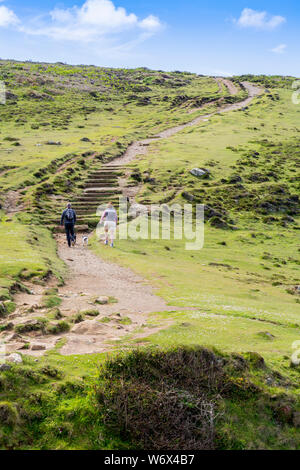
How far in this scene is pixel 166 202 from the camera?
53.1m

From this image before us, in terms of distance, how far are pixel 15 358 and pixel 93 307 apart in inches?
306

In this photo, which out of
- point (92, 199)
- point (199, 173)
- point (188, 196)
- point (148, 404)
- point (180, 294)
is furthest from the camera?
point (199, 173)

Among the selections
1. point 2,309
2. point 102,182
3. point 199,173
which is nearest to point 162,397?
point 2,309

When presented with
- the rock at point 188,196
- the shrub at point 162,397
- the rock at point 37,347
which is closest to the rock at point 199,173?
the rock at point 188,196

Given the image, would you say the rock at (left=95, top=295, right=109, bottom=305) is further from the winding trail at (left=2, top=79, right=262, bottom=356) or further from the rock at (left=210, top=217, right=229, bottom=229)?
the rock at (left=210, top=217, right=229, bottom=229)

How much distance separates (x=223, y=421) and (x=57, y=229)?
33.2 meters

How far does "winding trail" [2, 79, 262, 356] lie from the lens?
12359 mm

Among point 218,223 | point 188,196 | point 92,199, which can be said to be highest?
point 188,196

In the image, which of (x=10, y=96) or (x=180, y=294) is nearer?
(x=180, y=294)

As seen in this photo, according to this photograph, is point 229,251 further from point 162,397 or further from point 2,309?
point 162,397

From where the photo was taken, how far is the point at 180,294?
2172 cm

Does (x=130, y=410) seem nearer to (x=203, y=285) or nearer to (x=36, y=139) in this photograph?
(x=203, y=285)

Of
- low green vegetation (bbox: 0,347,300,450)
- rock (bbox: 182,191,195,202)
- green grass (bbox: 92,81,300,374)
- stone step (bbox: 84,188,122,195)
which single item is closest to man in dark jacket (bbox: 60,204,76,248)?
green grass (bbox: 92,81,300,374)

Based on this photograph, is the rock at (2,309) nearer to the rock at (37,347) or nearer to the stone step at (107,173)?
the rock at (37,347)
